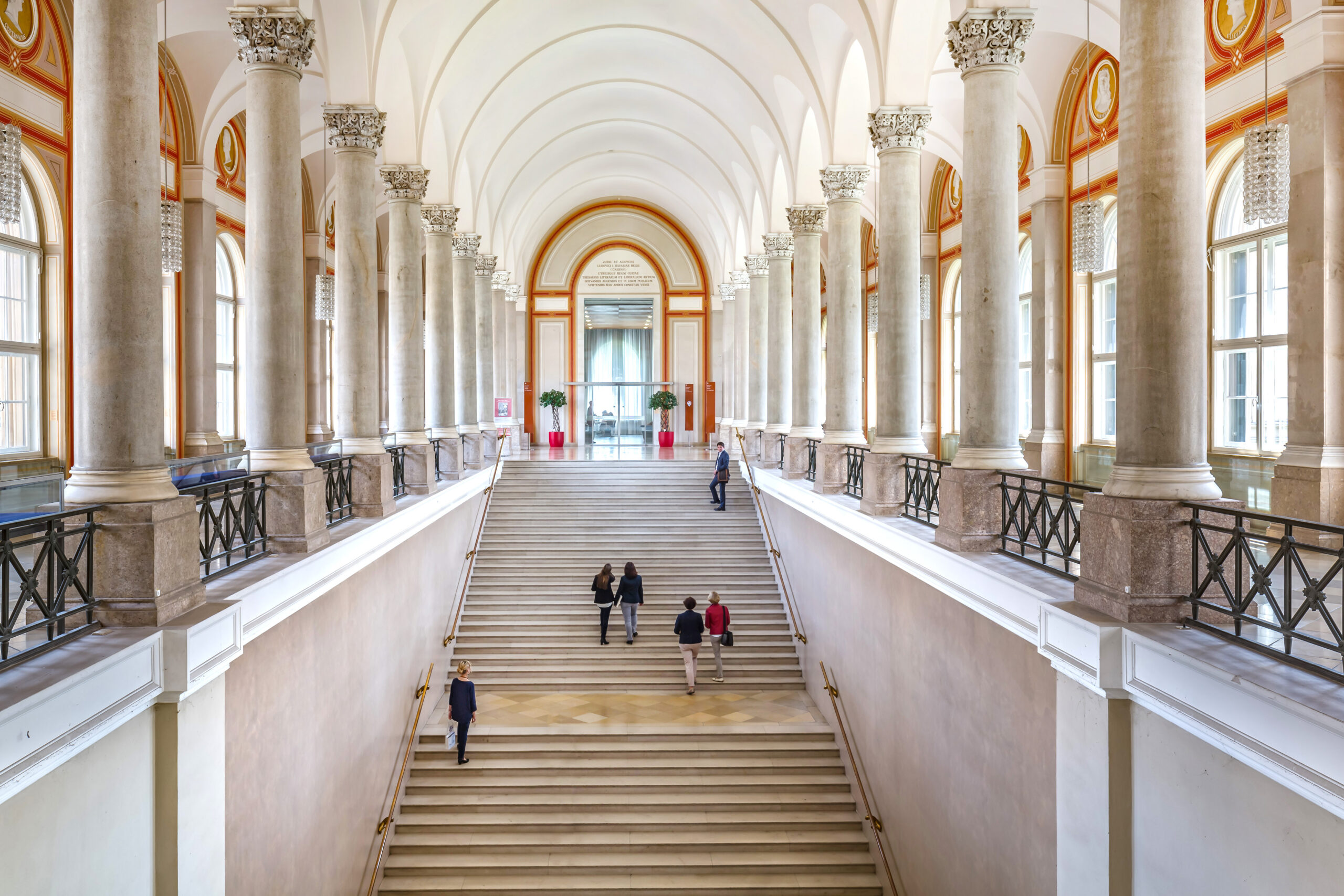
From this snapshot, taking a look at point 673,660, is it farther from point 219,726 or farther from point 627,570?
point 219,726

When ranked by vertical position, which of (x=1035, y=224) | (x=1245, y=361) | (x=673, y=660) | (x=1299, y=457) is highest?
(x=1035, y=224)

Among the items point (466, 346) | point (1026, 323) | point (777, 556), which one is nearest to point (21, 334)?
point (466, 346)

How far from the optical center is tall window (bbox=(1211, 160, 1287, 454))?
10891 millimetres

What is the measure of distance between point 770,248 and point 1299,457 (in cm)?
1154

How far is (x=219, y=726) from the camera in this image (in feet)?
17.6

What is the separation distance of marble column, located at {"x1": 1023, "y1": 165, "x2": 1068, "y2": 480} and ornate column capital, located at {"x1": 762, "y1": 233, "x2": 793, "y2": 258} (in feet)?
15.8

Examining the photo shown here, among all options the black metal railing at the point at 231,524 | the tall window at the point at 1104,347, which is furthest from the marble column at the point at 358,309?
the tall window at the point at 1104,347

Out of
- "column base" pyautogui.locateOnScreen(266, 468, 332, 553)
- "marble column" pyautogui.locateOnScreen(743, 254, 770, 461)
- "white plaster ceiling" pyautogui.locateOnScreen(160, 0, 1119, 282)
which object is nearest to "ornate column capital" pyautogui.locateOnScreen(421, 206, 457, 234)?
"white plaster ceiling" pyautogui.locateOnScreen(160, 0, 1119, 282)

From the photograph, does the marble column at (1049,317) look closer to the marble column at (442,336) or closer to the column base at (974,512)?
the column base at (974,512)

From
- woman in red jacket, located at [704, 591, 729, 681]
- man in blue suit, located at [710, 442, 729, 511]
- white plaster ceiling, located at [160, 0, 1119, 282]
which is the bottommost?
woman in red jacket, located at [704, 591, 729, 681]

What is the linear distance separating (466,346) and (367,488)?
30.1 feet

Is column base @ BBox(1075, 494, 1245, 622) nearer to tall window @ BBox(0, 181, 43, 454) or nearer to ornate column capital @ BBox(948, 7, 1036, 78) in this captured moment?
ornate column capital @ BBox(948, 7, 1036, 78)

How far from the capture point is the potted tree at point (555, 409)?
29.4 metres

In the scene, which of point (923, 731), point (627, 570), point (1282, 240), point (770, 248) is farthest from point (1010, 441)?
point (770, 248)
